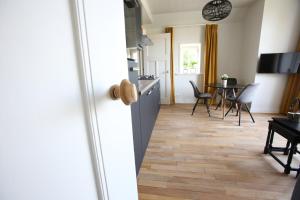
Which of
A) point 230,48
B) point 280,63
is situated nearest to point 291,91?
point 280,63

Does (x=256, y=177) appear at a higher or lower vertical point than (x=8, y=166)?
lower

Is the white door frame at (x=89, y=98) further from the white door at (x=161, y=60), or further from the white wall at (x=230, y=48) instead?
the white wall at (x=230, y=48)

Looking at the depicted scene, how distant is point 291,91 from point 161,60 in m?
3.20

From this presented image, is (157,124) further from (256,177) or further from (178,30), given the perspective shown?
(178,30)

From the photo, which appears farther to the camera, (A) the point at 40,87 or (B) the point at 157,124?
(B) the point at 157,124

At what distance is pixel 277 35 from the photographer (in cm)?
325

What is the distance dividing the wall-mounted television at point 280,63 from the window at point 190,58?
164 cm

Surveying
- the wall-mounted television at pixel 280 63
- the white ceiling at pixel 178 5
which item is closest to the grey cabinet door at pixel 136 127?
the white ceiling at pixel 178 5

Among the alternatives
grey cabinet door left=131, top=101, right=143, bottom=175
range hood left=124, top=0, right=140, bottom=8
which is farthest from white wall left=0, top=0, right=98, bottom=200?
range hood left=124, top=0, right=140, bottom=8

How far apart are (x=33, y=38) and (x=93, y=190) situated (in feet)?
1.24

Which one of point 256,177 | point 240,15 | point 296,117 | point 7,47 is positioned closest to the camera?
point 7,47

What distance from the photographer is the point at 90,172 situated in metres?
0.38

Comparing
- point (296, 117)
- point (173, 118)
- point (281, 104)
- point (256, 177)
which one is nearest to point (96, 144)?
point (256, 177)

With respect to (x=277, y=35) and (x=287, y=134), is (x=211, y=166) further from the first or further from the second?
(x=277, y=35)
